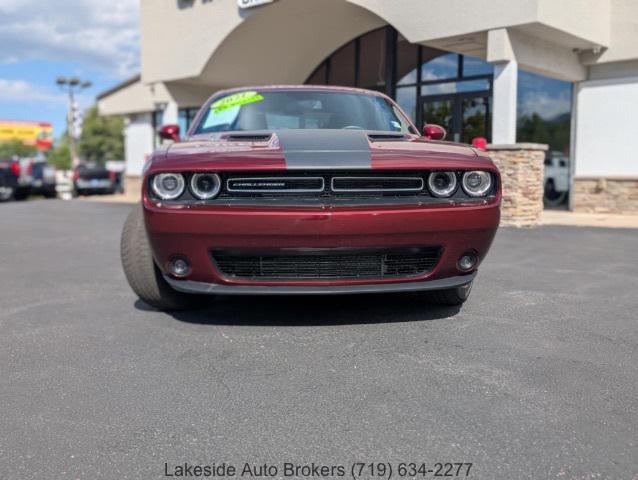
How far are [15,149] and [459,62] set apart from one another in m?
114

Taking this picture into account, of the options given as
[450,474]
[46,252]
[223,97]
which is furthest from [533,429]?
[46,252]

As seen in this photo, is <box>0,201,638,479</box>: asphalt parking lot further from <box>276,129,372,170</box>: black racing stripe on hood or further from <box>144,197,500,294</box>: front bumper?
<box>276,129,372,170</box>: black racing stripe on hood

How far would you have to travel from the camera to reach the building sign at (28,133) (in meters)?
105

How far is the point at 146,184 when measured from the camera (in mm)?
3373

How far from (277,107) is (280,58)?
41.6 ft

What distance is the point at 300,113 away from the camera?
468 centimetres

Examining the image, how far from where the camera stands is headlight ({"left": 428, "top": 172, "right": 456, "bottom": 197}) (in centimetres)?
341

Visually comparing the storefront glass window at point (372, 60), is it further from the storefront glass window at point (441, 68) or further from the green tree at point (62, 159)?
the green tree at point (62, 159)

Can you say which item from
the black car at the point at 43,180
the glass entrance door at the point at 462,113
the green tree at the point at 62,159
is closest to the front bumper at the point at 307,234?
the glass entrance door at the point at 462,113

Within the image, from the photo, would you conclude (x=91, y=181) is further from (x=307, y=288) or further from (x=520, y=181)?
(x=307, y=288)

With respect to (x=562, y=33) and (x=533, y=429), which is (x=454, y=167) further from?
(x=562, y=33)

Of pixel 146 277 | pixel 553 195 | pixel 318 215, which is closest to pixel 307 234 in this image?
pixel 318 215

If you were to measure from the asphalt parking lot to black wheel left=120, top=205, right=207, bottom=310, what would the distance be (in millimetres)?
96

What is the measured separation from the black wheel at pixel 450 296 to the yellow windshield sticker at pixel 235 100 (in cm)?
197
